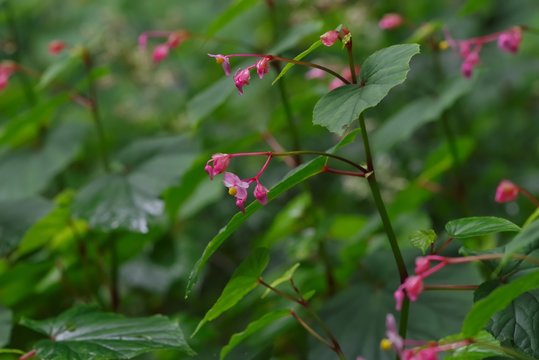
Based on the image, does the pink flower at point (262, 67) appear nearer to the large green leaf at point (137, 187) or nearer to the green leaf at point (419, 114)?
the large green leaf at point (137, 187)

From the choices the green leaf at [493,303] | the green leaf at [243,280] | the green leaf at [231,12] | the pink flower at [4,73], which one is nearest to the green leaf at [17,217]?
the pink flower at [4,73]

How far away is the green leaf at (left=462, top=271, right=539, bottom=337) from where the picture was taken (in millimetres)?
944

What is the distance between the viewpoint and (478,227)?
1135mm

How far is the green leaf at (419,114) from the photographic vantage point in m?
2.03

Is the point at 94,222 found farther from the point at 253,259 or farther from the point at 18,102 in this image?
the point at 18,102

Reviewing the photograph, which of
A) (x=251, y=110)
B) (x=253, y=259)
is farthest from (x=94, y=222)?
(x=251, y=110)

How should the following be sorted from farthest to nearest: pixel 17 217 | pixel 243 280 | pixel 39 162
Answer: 1. pixel 39 162
2. pixel 17 217
3. pixel 243 280

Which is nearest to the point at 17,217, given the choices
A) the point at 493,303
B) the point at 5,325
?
the point at 5,325

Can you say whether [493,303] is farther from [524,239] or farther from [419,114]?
[419,114]

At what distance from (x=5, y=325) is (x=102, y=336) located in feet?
1.20

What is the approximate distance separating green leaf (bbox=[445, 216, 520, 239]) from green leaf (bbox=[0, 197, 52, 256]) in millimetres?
1155

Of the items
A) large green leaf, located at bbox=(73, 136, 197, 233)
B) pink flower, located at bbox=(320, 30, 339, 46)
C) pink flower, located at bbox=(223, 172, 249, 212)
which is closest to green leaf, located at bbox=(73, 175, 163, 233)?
large green leaf, located at bbox=(73, 136, 197, 233)

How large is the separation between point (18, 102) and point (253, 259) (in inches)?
73.9

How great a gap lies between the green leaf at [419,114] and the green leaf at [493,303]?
42.3 inches
